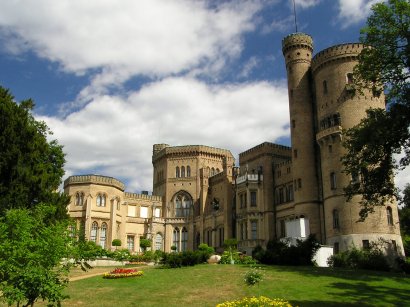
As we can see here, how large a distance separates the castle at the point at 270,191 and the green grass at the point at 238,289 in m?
10.9

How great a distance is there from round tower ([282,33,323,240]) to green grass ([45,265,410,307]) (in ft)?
53.3

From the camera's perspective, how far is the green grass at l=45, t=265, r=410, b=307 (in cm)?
1953

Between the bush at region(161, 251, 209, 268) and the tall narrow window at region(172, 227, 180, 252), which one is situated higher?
the tall narrow window at region(172, 227, 180, 252)

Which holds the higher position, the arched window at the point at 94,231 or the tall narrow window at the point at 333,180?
the tall narrow window at the point at 333,180

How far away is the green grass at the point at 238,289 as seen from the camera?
1953 cm

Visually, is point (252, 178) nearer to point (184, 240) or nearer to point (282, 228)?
point (282, 228)

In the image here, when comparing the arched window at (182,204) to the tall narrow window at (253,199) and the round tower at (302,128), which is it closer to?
the tall narrow window at (253,199)

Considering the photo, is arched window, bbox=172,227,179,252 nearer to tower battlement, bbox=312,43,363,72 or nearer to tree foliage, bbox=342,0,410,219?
tower battlement, bbox=312,43,363,72

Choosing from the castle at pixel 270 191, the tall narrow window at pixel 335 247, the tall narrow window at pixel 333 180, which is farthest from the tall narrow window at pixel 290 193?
the tall narrow window at pixel 335 247

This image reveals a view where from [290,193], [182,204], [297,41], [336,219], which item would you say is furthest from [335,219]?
[182,204]

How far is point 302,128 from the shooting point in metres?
45.8

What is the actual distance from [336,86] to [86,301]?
30.7 metres

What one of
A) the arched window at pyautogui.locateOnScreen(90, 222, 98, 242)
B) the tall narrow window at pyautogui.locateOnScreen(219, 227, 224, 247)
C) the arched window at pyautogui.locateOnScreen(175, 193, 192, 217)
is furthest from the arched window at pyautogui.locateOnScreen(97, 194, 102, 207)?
the tall narrow window at pyautogui.locateOnScreen(219, 227, 224, 247)

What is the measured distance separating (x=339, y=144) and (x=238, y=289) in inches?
901
